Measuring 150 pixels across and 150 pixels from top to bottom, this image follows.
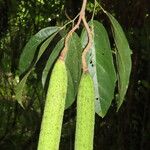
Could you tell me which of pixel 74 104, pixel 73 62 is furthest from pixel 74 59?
pixel 74 104

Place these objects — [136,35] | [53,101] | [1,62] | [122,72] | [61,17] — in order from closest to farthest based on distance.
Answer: [53,101] → [122,72] → [136,35] → [61,17] → [1,62]

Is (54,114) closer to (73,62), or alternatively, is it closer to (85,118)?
(85,118)

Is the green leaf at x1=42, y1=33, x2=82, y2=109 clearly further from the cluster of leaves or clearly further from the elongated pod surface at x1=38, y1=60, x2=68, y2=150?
the elongated pod surface at x1=38, y1=60, x2=68, y2=150

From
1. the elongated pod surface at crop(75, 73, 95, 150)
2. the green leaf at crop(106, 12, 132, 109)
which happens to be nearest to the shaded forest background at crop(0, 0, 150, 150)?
the green leaf at crop(106, 12, 132, 109)

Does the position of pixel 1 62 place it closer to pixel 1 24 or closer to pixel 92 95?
pixel 1 24

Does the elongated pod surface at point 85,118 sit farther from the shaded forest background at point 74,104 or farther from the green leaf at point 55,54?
the shaded forest background at point 74,104

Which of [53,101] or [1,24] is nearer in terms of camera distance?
[53,101]

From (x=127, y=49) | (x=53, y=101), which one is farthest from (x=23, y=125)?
(x=53, y=101)
